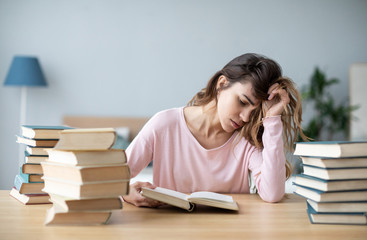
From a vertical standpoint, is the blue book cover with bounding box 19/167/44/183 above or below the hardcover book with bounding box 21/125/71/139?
below

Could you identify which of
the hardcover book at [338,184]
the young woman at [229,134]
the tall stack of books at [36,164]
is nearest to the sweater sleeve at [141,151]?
the young woman at [229,134]

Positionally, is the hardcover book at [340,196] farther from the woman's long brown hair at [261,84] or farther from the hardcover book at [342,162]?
the woman's long brown hair at [261,84]

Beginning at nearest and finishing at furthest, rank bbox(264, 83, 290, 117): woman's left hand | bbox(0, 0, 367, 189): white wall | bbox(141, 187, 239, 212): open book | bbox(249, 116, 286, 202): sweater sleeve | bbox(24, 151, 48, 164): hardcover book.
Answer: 1. bbox(141, 187, 239, 212): open book
2. bbox(24, 151, 48, 164): hardcover book
3. bbox(249, 116, 286, 202): sweater sleeve
4. bbox(264, 83, 290, 117): woman's left hand
5. bbox(0, 0, 367, 189): white wall

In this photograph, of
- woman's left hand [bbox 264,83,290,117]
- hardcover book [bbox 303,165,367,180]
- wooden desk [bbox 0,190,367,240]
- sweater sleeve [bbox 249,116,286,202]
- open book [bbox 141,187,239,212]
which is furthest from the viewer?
woman's left hand [bbox 264,83,290,117]

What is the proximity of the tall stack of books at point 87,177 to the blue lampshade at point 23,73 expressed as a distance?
3.11m

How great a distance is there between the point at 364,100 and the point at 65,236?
3899 millimetres

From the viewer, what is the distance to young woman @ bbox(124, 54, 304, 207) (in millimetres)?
1573

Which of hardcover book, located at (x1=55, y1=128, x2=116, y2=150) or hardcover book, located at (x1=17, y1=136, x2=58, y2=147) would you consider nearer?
hardcover book, located at (x1=55, y1=128, x2=116, y2=150)

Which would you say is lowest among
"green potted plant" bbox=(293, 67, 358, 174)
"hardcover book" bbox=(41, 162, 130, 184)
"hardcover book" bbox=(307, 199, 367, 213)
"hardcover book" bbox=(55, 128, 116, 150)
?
"green potted plant" bbox=(293, 67, 358, 174)

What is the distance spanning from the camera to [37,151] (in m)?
1.29

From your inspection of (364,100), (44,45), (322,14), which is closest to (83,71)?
(44,45)

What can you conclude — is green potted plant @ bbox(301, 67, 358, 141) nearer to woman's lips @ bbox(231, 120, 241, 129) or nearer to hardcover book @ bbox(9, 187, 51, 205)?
woman's lips @ bbox(231, 120, 241, 129)

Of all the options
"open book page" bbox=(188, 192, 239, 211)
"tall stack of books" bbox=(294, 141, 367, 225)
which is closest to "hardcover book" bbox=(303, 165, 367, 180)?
"tall stack of books" bbox=(294, 141, 367, 225)

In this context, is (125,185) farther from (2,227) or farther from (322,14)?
(322,14)
